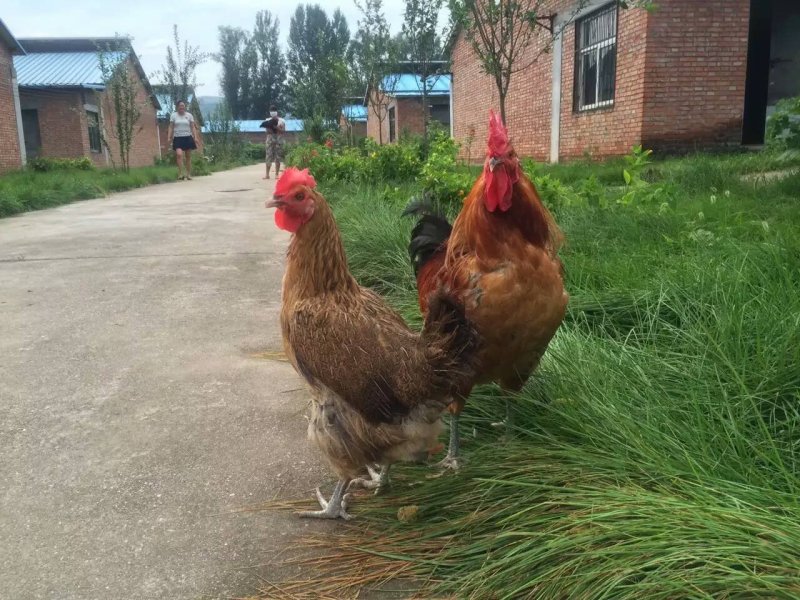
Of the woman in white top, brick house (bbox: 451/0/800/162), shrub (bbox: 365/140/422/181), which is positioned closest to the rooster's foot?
shrub (bbox: 365/140/422/181)

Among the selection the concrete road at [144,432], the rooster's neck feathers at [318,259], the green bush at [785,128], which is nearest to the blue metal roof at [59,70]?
the concrete road at [144,432]

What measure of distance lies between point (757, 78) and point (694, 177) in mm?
8758

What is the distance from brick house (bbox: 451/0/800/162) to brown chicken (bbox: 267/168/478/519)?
7.70 meters

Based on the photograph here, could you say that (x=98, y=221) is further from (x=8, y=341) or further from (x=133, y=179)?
(x=133, y=179)

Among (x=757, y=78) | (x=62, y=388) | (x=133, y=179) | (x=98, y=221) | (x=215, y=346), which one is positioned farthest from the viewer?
(x=133, y=179)

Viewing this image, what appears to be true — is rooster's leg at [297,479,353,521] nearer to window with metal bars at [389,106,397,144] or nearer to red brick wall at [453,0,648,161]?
red brick wall at [453,0,648,161]

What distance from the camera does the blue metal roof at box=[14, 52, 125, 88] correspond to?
27516mm

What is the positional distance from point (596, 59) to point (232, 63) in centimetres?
8365

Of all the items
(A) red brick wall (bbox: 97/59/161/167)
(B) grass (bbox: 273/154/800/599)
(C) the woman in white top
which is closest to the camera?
(B) grass (bbox: 273/154/800/599)

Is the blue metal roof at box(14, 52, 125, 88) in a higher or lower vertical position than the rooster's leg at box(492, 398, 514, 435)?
higher

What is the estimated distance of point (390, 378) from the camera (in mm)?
2102

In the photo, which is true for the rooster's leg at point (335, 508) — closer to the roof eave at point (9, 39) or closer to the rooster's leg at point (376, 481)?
the rooster's leg at point (376, 481)

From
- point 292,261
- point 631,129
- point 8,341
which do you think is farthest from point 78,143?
point 292,261

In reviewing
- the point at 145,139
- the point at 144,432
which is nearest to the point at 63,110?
the point at 145,139
